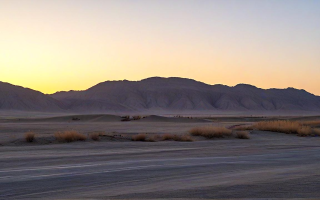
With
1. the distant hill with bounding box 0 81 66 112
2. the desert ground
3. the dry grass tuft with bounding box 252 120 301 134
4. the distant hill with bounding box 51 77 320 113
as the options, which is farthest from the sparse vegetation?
the distant hill with bounding box 51 77 320 113

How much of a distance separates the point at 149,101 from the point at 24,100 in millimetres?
53218

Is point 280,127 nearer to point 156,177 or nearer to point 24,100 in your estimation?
point 156,177

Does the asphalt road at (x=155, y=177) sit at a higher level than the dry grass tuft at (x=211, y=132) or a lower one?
lower

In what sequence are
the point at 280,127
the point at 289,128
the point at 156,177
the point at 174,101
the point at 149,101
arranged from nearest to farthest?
the point at 156,177 → the point at 289,128 → the point at 280,127 → the point at 174,101 → the point at 149,101

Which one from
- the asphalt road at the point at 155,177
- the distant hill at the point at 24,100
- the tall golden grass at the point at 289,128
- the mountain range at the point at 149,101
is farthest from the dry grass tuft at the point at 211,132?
the mountain range at the point at 149,101

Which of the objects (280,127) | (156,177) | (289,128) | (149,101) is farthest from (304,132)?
(149,101)

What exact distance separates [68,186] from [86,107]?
153 metres

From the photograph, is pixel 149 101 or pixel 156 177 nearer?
pixel 156 177

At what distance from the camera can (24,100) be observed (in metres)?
151

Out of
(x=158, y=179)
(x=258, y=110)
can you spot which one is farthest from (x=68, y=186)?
(x=258, y=110)

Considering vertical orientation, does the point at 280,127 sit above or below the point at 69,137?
above

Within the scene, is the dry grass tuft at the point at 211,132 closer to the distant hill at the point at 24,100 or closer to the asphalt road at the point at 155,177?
the asphalt road at the point at 155,177

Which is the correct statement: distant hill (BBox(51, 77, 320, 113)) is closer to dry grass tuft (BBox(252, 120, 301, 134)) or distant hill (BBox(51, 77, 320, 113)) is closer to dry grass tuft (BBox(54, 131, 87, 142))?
dry grass tuft (BBox(252, 120, 301, 134))

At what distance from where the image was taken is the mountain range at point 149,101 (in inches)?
6024
